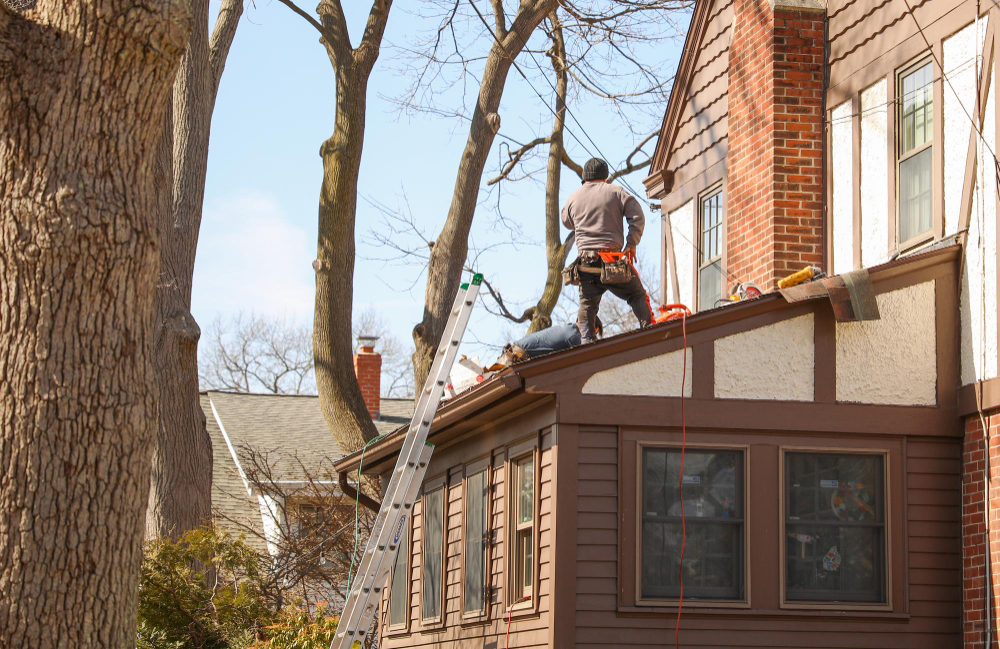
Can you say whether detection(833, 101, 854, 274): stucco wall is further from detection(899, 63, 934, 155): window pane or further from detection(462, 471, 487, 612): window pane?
detection(462, 471, 487, 612): window pane

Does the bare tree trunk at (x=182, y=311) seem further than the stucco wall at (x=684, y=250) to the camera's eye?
Yes

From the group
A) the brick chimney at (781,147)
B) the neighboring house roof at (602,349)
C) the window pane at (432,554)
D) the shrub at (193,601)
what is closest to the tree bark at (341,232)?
the shrub at (193,601)

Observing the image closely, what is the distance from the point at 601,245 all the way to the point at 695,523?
8.33 feet

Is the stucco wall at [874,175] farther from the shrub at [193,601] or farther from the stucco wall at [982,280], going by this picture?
the shrub at [193,601]

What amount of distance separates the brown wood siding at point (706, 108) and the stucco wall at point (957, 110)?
3677mm

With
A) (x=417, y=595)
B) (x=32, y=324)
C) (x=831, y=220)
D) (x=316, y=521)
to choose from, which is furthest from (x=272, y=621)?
(x=32, y=324)

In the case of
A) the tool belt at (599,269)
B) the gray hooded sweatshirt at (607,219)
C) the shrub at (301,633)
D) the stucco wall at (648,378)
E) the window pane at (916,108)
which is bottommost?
the shrub at (301,633)

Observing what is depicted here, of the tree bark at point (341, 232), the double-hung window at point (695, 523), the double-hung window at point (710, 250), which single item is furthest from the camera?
the tree bark at point (341, 232)

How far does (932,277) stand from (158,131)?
6461 mm

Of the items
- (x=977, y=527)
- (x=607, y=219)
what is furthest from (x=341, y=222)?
(x=977, y=527)

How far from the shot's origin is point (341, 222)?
1745 cm

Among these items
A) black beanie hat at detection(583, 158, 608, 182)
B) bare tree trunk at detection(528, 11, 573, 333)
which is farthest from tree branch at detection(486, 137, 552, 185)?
black beanie hat at detection(583, 158, 608, 182)

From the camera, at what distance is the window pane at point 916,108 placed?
11.0 meters

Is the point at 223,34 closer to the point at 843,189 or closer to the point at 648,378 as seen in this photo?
the point at 843,189
